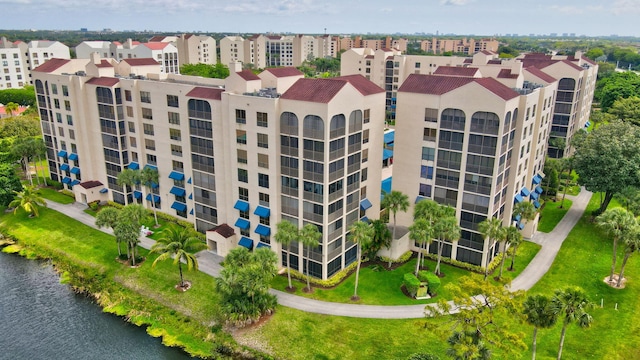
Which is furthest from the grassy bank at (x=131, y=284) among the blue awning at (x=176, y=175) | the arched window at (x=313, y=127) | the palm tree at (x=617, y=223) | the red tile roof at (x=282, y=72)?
the palm tree at (x=617, y=223)

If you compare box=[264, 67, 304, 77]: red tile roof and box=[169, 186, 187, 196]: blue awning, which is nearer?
box=[264, 67, 304, 77]: red tile roof

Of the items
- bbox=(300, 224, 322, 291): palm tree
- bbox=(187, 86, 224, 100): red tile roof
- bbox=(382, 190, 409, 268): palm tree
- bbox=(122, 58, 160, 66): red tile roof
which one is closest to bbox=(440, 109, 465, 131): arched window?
bbox=(382, 190, 409, 268): palm tree

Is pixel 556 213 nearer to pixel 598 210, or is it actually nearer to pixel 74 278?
pixel 598 210

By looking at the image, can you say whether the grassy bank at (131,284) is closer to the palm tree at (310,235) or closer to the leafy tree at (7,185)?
the leafy tree at (7,185)

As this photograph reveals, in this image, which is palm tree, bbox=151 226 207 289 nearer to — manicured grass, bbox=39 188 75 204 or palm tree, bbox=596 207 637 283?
manicured grass, bbox=39 188 75 204

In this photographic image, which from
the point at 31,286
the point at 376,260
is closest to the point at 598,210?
the point at 376,260

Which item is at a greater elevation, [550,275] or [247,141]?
→ [247,141]
